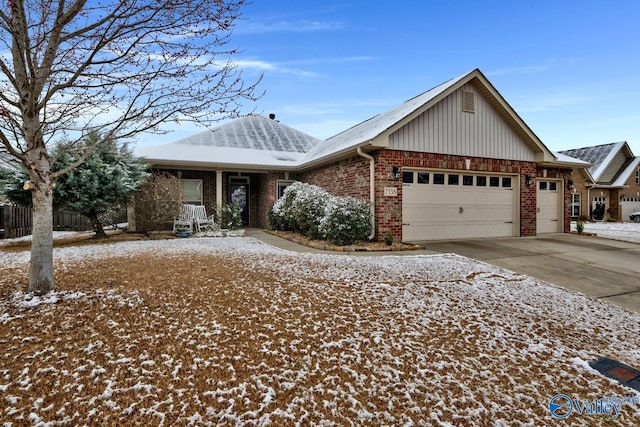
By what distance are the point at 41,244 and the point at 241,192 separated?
11.5 m

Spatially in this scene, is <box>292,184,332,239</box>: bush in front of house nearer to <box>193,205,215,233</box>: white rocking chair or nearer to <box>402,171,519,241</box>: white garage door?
<box>402,171,519,241</box>: white garage door

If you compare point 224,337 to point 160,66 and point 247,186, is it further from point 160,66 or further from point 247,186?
point 247,186

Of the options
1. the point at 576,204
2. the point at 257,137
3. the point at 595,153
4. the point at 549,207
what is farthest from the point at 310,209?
the point at 595,153

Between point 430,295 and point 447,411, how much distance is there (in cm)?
230

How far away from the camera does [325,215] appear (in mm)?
8352

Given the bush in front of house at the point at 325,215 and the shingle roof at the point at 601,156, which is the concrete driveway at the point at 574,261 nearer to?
the bush in front of house at the point at 325,215

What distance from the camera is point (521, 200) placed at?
34.3ft

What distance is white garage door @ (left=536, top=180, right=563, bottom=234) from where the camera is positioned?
11.6 metres

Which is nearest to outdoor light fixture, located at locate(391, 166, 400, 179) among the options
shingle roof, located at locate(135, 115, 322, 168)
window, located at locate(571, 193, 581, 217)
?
shingle roof, located at locate(135, 115, 322, 168)

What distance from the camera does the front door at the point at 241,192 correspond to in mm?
14633

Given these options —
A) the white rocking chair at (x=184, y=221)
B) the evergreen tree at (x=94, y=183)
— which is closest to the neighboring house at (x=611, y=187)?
the white rocking chair at (x=184, y=221)

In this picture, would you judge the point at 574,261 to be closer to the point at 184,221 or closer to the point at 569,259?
the point at 569,259

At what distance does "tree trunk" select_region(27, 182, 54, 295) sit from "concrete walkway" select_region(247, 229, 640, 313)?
15.3 ft

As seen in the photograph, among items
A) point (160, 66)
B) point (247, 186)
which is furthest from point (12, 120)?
point (247, 186)
